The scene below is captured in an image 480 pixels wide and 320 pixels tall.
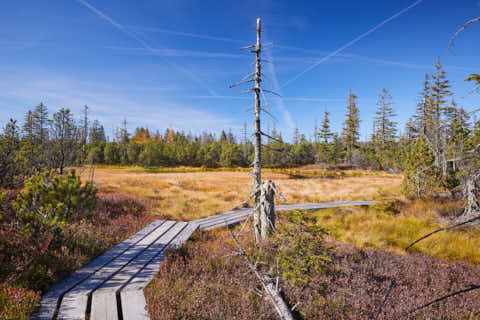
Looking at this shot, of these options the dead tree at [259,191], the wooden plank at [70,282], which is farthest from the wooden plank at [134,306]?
the dead tree at [259,191]

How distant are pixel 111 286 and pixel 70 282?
2.77 feet

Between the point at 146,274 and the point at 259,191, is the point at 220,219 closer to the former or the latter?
the point at 259,191

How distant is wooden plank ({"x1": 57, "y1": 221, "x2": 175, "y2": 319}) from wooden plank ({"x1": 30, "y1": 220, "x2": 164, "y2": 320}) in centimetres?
11

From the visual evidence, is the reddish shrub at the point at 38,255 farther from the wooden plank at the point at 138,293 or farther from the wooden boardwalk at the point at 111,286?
the wooden plank at the point at 138,293

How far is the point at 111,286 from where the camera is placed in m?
4.12

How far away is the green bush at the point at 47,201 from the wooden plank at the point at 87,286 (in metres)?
1.28

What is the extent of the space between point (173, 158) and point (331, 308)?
5618cm

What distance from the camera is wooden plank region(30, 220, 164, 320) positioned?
3.46 m

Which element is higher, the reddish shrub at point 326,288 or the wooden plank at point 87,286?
the wooden plank at point 87,286

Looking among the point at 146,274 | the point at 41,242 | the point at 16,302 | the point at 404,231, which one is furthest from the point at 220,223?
the point at 404,231

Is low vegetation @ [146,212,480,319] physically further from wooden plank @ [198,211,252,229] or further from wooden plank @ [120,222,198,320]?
wooden plank @ [198,211,252,229]

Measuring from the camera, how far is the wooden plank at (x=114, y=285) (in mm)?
3523

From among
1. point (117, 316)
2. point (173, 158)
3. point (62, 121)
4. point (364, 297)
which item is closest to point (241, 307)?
point (117, 316)

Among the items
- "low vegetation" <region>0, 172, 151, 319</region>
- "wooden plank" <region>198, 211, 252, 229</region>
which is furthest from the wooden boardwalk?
"wooden plank" <region>198, 211, 252, 229</region>
